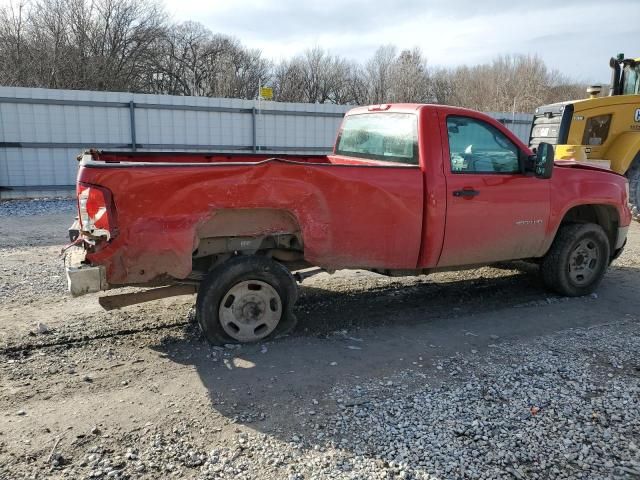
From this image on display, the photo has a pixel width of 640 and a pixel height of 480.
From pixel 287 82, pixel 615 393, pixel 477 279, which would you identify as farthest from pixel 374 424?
pixel 287 82

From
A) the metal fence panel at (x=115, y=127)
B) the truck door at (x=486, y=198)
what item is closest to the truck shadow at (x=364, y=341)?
the truck door at (x=486, y=198)

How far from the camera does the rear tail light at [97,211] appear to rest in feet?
12.8

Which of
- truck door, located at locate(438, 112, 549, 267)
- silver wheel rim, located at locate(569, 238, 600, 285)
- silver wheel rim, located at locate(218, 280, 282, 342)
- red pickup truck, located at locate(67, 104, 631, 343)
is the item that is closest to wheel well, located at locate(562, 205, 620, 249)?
red pickup truck, located at locate(67, 104, 631, 343)

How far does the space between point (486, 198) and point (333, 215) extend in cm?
164

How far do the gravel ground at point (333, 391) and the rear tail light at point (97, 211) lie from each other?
3.48 feet

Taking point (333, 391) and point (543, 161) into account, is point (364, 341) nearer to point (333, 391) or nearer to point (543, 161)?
point (333, 391)

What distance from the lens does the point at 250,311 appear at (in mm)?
4566

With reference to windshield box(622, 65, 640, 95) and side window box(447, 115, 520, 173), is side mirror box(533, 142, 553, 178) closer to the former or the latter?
side window box(447, 115, 520, 173)

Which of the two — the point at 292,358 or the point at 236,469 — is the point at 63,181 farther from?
the point at 236,469

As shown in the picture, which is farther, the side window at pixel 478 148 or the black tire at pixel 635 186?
the black tire at pixel 635 186

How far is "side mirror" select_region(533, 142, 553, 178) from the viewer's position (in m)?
5.30

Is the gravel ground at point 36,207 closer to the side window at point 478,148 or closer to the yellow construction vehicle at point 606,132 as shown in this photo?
the side window at point 478,148

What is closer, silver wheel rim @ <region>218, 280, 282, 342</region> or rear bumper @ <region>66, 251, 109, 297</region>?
rear bumper @ <region>66, 251, 109, 297</region>

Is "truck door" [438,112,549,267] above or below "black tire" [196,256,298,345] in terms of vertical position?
above
